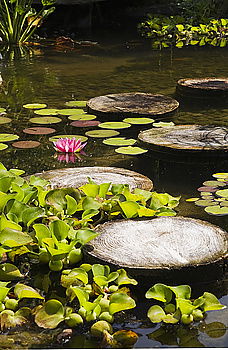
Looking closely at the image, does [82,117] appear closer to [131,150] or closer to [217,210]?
[131,150]

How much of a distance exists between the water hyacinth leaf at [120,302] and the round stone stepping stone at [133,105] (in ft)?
7.77

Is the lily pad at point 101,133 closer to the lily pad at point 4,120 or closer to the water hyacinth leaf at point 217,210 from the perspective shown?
the lily pad at point 4,120

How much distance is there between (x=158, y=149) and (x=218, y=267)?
53.8 inches

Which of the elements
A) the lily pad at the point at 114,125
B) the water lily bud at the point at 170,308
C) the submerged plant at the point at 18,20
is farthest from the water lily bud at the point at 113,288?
the submerged plant at the point at 18,20

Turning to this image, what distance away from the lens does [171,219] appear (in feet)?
8.30

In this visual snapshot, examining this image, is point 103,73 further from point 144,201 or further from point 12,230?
point 12,230

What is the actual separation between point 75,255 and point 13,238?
228 millimetres

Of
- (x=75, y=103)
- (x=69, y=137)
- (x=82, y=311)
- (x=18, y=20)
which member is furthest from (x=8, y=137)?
(x=18, y=20)

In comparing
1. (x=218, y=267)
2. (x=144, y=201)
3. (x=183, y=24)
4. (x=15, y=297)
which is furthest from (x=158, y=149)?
(x=183, y=24)

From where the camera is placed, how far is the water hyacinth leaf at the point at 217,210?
9.24 feet

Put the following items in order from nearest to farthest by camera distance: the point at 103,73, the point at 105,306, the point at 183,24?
the point at 105,306
the point at 103,73
the point at 183,24

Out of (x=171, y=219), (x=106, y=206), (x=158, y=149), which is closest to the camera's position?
(x=171, y=219)

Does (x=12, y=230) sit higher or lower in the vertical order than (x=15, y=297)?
higher

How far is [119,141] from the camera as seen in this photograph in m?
3.85
